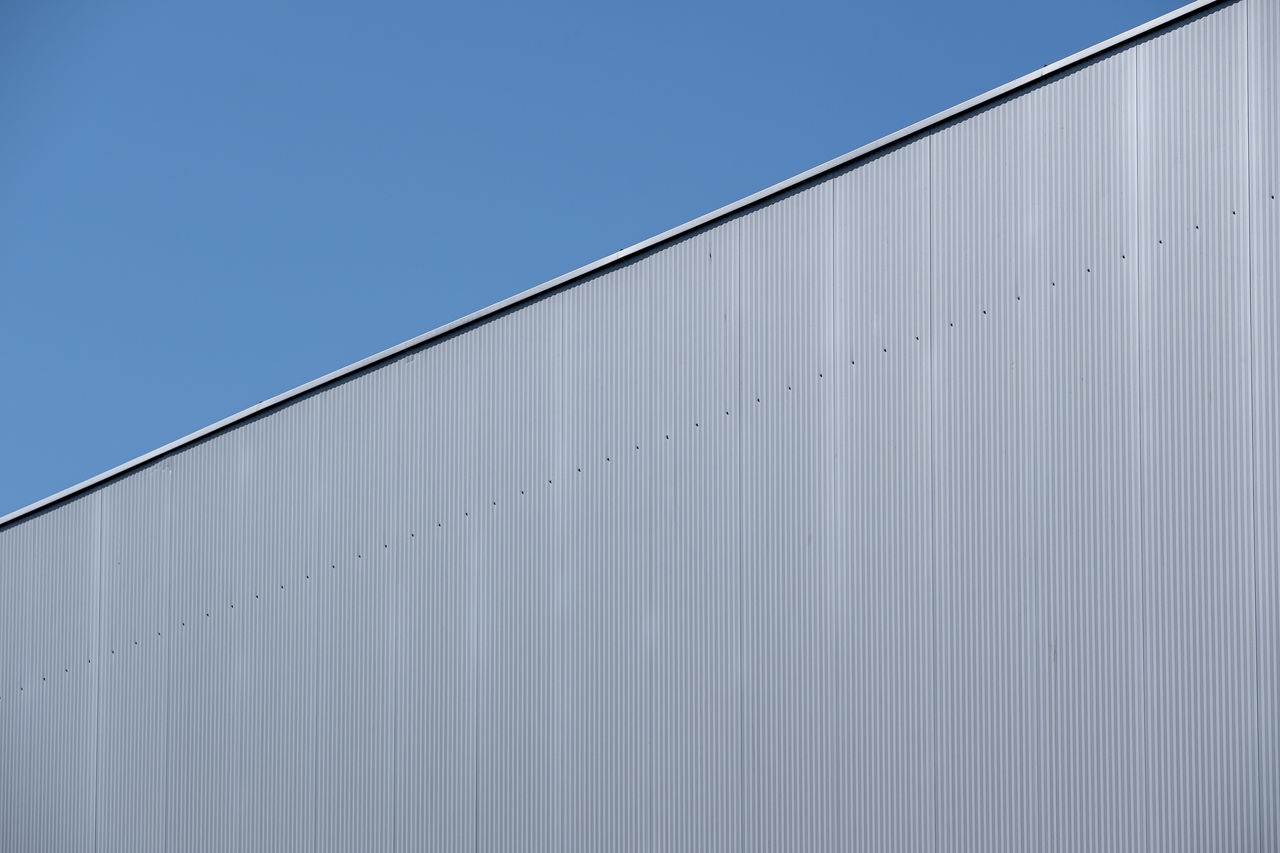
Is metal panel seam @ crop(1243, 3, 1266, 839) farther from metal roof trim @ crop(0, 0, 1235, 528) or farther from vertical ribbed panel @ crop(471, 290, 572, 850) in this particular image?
vertical ribbed panel @ crop(471, 290, 572, 850)

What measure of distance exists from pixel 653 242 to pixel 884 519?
2.92 m

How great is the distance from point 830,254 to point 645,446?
2065 mm

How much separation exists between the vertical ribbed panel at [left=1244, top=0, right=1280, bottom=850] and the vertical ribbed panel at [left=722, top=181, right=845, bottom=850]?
9.11 ft

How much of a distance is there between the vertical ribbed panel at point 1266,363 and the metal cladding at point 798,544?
22 mm

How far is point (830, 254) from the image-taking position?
946 centimetres

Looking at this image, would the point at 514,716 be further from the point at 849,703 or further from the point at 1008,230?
the point at 1008,230

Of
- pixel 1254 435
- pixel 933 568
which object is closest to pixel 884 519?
pixel 933 568

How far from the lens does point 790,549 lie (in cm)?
934

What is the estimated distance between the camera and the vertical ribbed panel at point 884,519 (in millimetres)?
8875

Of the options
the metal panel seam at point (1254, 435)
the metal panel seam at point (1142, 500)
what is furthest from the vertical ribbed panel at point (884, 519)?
the metal panel seam at point (1254, 435)

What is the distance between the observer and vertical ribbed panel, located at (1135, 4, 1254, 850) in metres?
8.01

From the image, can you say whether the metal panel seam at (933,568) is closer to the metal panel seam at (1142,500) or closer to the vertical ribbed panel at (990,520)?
the vertical ribbed panel at (990,520)

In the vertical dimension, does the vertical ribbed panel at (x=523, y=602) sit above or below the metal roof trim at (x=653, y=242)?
below

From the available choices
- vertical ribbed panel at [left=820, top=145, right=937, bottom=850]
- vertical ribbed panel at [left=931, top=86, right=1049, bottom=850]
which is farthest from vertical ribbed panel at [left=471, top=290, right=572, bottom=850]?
vertical ribbed panel at [left=931, top=86, right=1049, bottom=850]
